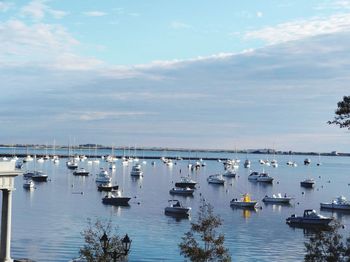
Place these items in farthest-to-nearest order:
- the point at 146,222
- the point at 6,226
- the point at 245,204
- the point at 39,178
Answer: the point at 39,178 → the point at 245,204 → the point at 146,222 → the point at 6,226

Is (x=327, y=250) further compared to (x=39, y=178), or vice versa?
(x=39, y=178)

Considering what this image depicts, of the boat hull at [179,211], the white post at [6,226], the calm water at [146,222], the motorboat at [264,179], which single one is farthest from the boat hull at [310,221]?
the motorboat at [264,179]

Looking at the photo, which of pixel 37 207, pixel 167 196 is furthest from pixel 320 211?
pixel 37 207

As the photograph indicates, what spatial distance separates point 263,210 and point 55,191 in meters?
52.4

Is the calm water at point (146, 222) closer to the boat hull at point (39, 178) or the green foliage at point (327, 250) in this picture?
the boat hull at point (39, 178)

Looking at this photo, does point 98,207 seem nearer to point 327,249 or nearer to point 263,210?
point 263,210

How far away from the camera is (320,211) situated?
358 ft

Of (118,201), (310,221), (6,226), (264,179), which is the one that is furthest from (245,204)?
(264,179)

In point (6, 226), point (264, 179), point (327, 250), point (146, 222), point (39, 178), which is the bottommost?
point (146, 222)

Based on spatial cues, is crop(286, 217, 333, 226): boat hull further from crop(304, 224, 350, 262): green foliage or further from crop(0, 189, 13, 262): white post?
crop(0, 189, 13, 262): white post

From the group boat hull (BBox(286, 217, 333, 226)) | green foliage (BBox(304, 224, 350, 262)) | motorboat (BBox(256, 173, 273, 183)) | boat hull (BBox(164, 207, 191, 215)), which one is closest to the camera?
green foliage (BBox(304, 224, 350, 262))

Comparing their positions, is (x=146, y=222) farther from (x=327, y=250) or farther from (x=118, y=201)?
(x=327, y=250)

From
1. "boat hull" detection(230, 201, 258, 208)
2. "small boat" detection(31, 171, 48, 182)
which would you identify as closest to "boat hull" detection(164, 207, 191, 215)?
"boat hull" detection(230, 201, 258, 208)

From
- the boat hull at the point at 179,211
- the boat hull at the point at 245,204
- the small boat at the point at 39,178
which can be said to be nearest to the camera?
the boat hull at the point at 179,211
